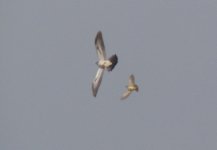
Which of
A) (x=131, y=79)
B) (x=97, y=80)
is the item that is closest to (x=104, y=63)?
(x=97, y=80)

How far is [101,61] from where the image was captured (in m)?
89.4

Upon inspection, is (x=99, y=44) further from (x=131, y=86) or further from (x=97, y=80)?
(x=131, y=86)

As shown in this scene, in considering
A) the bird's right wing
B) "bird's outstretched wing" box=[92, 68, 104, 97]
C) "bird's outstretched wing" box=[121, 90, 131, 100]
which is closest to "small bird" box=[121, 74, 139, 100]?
the bird's right wing

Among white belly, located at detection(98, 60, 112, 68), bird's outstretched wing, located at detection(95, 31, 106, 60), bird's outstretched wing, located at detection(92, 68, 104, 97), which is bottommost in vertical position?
bird's outstretched wing, located at detection(92, 68, 104, 97)

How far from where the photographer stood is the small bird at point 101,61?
8869 centimetres

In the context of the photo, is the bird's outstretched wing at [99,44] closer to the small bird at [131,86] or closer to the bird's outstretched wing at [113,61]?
the bird's outstretched wing at [113,61]

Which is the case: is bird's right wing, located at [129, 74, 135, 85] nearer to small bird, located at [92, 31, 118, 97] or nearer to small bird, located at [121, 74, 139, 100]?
small bird, located at [121, 74, 139, 100]

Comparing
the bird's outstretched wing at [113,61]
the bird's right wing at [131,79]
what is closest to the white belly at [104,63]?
the bird's outstretched wing at [113,61]

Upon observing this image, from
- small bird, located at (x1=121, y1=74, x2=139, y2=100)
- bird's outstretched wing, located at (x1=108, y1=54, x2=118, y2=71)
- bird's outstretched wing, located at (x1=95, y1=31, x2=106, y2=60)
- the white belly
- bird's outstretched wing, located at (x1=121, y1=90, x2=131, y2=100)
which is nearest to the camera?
bird's outstretched wing, located at (x1=108, y1=54, x2=118, y2=71)

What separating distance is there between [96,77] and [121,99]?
369 cm

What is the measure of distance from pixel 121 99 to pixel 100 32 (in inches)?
232

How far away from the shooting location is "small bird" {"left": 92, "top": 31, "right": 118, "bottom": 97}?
8869 centimetres

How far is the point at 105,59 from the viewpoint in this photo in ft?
293

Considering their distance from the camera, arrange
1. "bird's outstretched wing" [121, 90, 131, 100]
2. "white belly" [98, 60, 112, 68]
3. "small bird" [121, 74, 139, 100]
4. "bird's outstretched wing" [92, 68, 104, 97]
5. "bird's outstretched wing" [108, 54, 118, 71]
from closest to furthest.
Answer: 1. "bird's outstretched wing" [108, 54, 118, 71]
2. "white belly" [98, 60, 112, 68]
3. "bird's outstretched wing" [92, 68, 104, 97]
4. "small bird" [121, 74, 139, 100]
5. "bird's outstretched wing" [121, 90, 131, 100]
